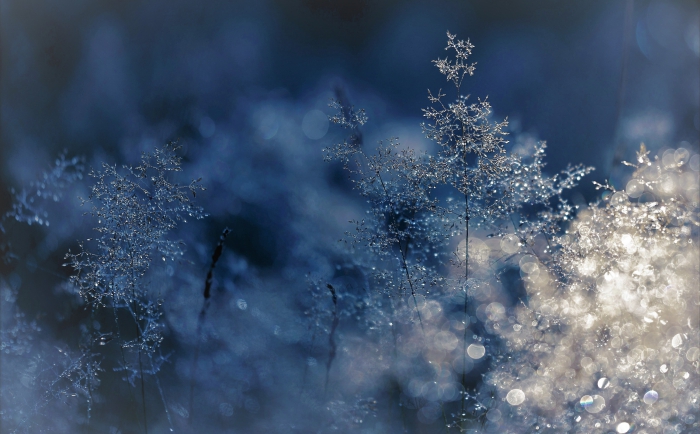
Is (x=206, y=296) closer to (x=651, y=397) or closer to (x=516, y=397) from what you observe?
(x=516, y=397)

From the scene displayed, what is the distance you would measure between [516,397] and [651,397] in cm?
38

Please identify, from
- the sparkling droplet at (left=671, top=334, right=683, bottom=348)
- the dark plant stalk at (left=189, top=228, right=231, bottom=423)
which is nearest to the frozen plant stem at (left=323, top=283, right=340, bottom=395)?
the dark plant stalk at (left=189, top=228, right=231, bottom=423)

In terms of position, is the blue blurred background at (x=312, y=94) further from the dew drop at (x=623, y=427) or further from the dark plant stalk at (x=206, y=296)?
the dew drop at (x=623, y=427)

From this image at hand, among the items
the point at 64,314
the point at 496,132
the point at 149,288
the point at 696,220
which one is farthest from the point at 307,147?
the point at 696,220

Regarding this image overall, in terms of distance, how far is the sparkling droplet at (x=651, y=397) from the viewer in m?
1.00

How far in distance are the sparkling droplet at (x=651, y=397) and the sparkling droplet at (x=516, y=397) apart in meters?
0.35

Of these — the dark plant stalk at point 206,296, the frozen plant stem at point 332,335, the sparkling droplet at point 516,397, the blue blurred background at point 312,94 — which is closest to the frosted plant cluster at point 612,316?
the sparkling droplet at point 516,397

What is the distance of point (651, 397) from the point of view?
1.00 m

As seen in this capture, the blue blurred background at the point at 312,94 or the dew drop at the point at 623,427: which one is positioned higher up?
the blue blurred background at the point at 312,94

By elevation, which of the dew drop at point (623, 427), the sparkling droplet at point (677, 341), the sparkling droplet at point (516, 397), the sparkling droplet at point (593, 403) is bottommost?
the dew drop at point (623, 427)

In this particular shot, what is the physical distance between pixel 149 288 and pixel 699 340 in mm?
1505

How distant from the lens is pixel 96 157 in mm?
1071

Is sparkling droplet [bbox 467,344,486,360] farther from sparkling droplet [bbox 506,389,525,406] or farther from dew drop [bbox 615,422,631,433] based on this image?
dew drop [bbox 615,422,631,433]

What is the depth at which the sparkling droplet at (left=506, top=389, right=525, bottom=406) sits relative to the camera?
3.11 feet
